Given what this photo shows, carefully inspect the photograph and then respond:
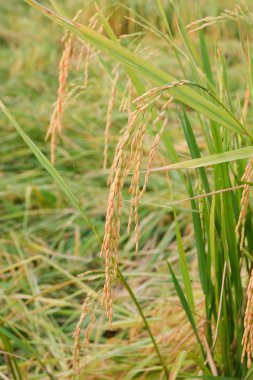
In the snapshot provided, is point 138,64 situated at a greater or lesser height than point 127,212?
greater

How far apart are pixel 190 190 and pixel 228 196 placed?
8cm

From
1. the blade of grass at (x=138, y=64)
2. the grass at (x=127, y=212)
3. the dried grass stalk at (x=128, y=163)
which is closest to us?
the dried grass stalk at (x=128, y=163)

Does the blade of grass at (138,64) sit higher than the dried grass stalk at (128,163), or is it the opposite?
the blade of grass at (138,64)

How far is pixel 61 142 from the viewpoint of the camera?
3154mm

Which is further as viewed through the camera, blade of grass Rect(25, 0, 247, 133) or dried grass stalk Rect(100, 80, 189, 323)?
blade of grass Rect(25, 0, 247, 133)

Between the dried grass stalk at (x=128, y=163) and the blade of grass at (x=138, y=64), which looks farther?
the blade of grass at (x=138, y=64)

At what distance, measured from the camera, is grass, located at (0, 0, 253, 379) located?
3.96 feet

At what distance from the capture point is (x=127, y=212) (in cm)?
262

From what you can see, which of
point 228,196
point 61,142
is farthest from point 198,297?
point 61,142

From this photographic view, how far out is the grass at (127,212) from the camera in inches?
47.5

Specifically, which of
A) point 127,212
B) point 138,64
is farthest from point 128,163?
point 127,212

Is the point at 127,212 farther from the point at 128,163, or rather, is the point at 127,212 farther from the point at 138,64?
the point at 128,163

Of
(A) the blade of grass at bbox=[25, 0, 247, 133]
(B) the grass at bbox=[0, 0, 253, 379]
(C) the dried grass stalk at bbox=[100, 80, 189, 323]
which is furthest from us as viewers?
(B) the grass at bbox=[0, 0, 253, 379]

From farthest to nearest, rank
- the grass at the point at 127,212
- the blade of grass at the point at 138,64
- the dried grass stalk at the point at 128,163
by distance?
1. the grass at the point at 127,212
2. the blade of grass at the point at 138,64
3. the dried grass stalk at the point at 128,163
